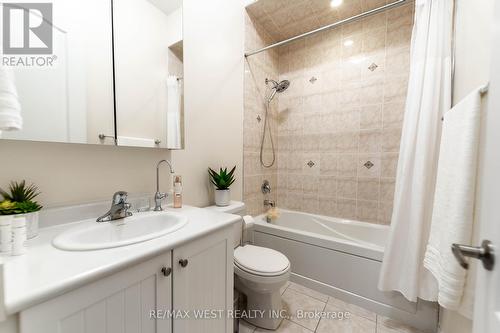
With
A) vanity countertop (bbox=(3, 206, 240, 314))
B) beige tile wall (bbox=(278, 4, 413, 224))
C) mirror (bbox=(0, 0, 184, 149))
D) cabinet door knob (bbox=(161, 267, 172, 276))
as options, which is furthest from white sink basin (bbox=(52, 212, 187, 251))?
beige tile wall (bbox=(278, 4, 413, 224))

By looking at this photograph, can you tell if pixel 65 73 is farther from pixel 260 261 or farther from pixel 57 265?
pixel 260 261

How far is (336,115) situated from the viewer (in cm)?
221

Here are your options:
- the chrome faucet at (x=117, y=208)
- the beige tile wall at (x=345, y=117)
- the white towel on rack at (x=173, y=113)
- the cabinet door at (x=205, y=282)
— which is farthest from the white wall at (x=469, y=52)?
the chrome faucet at (x=117, y=208)

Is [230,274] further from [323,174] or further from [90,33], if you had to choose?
[323,174]

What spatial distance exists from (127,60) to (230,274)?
1.29m

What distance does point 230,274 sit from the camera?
3.50ft

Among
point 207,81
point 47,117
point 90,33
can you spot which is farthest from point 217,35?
point 47,117

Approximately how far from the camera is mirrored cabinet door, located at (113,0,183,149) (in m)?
1.09

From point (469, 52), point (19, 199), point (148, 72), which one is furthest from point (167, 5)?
point (469, 52)

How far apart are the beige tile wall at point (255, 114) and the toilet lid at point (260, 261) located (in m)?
0.60

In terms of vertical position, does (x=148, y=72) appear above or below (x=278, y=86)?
below

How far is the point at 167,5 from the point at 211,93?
23.6 inches

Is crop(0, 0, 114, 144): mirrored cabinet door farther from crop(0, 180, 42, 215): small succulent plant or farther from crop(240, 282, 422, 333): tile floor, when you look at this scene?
crop(240, 282, 422, 333): tile floor

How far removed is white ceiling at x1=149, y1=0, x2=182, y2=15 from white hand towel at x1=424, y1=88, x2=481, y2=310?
Answer: 63.1 inches
